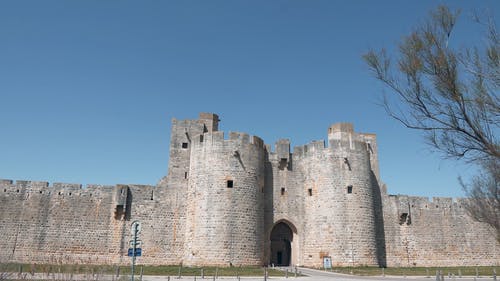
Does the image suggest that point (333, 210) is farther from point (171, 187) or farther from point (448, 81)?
point (448, 81)

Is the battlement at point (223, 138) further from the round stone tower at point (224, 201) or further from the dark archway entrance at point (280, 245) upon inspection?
the dark archway entrance at point (280, 245)

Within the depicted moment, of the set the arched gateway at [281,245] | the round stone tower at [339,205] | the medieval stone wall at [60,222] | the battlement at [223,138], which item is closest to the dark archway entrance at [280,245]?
the arched gateway at [281,245]

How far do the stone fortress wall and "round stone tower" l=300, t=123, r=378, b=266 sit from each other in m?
0.06

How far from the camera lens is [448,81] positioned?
8.80 meters

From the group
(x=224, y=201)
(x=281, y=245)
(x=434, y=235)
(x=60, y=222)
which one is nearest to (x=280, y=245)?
(x=281, y=245)

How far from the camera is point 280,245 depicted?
91.2 feet

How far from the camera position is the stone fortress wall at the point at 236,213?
910 inches

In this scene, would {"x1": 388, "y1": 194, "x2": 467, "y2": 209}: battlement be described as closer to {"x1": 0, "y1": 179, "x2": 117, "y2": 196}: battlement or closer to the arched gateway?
the arched gateway

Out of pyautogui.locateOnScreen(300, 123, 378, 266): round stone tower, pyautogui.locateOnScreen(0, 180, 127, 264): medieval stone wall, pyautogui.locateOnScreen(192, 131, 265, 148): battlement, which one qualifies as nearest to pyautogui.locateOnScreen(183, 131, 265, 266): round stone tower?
pyautogui.locateOnScreen(192, 131, 265, 148): battlement

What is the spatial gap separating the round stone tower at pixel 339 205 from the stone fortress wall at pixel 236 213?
0.21 ft

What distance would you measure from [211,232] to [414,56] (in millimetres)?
16791

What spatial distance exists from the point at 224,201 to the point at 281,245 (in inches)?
264

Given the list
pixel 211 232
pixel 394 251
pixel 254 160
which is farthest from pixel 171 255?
pixel 394 251

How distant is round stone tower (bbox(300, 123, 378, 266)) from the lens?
81.1 ft
